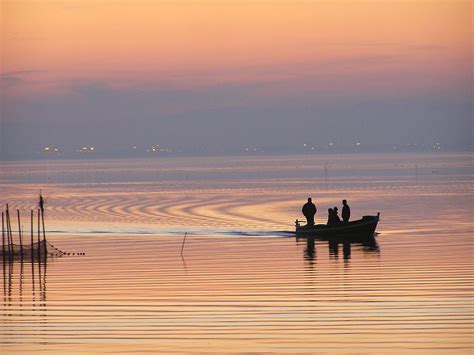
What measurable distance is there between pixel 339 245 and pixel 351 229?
1925 mm

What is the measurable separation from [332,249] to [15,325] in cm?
1683

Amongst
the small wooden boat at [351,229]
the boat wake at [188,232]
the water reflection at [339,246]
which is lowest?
the water reflection at [339,246]

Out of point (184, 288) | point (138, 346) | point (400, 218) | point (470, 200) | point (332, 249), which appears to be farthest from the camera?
point (470, 200)

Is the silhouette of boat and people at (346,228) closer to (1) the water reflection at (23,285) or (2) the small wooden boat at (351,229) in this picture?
(2) the small wooden boat at (351,229)

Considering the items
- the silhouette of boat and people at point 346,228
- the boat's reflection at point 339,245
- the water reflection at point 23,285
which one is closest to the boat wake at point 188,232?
the silhouette of boat and people at point 346,228

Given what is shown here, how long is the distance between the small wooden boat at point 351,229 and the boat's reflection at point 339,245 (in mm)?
142

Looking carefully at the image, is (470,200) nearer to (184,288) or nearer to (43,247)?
(43,247)

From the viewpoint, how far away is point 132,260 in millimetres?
31797

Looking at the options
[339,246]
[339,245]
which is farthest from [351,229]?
[339,246]

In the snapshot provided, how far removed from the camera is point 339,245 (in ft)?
120

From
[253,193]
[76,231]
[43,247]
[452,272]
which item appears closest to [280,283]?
[452,272]

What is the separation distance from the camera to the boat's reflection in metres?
33.4

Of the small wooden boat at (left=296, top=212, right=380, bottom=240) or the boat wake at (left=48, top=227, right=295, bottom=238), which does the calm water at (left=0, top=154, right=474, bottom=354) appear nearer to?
the boat wake at (left=48, top=227, right=295, bottom=238)

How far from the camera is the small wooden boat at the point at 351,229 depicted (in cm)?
3812
